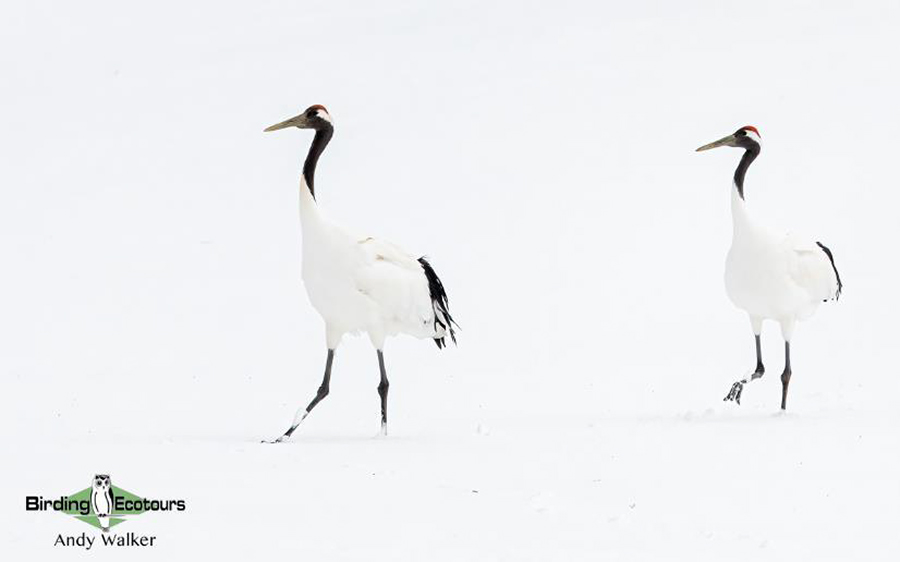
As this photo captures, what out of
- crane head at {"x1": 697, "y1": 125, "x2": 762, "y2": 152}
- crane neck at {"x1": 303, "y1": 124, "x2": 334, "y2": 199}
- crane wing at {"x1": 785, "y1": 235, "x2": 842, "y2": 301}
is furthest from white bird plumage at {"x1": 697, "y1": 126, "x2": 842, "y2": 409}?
crane neck at {"x1": 303, "y1": 124, "x2": 334, "y2": 199}

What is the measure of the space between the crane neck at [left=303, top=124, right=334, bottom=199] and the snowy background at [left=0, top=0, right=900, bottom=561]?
6.80 feet

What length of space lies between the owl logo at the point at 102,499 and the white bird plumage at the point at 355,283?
2985mm

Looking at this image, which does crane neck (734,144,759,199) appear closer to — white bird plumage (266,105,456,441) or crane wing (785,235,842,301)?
crane wing (785,235,842,301)

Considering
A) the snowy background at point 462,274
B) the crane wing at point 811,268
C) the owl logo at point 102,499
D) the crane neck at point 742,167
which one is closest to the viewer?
the owl logo at point 102,499

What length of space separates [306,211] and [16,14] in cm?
3532

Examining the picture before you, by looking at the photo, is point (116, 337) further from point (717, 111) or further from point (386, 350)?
point (717, 111)

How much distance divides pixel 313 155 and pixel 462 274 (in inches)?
436

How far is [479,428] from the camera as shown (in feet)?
40.4

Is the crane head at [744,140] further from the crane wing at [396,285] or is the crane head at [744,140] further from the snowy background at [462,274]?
the crane wing at [396,285]

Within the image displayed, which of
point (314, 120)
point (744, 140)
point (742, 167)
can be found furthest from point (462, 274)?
point (314, 120)

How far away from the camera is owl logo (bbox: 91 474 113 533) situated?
8.37m

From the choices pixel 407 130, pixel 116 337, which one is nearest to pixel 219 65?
pixel 407 130

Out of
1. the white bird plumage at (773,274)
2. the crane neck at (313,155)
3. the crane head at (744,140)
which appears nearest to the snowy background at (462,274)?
the white bird plumage at (773,274)

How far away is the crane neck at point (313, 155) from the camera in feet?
40.2
